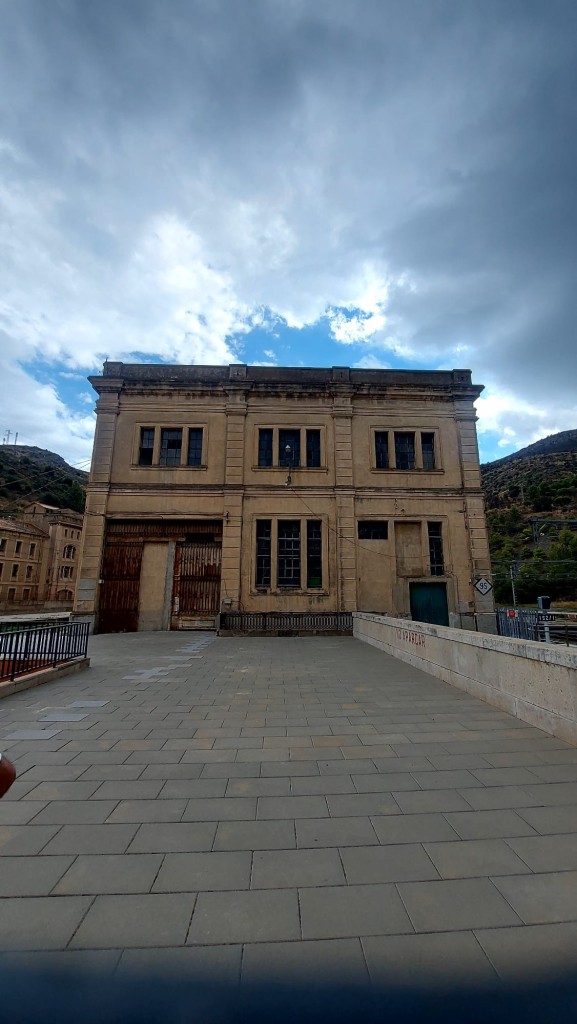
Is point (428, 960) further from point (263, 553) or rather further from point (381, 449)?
point (381, 449)

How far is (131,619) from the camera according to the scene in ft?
61.1

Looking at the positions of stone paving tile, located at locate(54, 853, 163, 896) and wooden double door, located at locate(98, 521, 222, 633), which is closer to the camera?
stone paving tile, located at locate(54, 853, 163, 896)

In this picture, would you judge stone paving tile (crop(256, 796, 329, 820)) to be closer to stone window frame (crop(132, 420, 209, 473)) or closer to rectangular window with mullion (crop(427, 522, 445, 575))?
rectangular window with mullion (crop(427, 522, 445, 575))

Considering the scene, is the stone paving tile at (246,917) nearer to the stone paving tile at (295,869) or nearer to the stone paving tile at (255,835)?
the stone paving tile at (295,869)

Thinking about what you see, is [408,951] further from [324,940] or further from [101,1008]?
[101,1008]

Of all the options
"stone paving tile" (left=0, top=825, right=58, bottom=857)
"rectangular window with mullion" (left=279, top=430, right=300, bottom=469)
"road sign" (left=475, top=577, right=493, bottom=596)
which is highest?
"rectangular window with mullion" (left=279, top=430, right=300, bottom=469)

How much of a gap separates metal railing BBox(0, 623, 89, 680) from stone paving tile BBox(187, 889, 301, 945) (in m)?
6.35

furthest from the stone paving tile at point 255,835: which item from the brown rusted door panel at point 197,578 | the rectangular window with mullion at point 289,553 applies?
the brown rusted door panel at point 197,578

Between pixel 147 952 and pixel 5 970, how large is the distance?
549mm

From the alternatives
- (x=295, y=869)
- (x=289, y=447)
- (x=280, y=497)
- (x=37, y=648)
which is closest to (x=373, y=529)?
(x=280, y=497)

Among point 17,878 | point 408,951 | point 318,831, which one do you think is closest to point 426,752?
point 318,831

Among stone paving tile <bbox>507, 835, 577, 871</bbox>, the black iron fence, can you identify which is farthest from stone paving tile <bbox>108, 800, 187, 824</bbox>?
the black iron fence

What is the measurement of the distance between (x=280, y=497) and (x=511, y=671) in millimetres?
14613

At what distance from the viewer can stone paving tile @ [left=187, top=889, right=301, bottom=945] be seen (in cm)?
192
